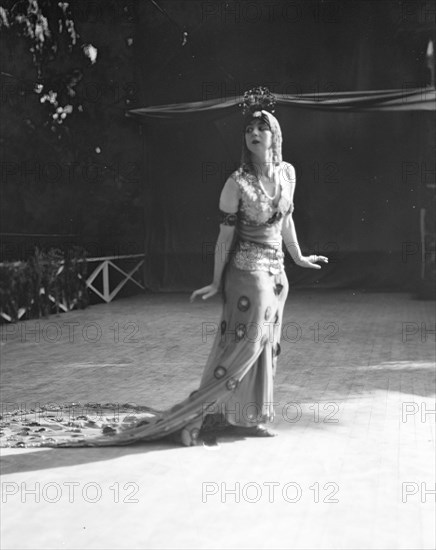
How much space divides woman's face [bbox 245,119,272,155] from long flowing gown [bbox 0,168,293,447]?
155 mm

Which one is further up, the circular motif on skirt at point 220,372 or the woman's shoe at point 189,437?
the circular motif on skirt at point 220,372

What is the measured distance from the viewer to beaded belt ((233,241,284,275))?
17.7 ft

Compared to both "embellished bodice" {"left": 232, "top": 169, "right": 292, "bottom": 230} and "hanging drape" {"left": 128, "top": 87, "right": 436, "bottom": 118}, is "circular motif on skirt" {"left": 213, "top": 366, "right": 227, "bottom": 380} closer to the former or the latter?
"embellished bodice" {"left": 232, "top": 169, "right": 292, "bottom": 230}

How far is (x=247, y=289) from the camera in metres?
5.38

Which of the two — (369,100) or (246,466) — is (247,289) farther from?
(369,100)

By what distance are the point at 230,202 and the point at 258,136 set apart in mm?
406

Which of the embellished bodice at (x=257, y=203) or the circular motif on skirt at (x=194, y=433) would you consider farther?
the circular motif on skirt at (x=194, y=433)

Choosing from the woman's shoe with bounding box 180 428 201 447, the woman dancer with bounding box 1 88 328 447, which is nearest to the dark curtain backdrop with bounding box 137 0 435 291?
the woman dancer with bounding box 1 88 328 447

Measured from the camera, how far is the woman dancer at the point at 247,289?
17.6ft

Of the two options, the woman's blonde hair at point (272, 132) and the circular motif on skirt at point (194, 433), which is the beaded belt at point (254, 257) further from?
the circular motif on skirt at point (194, 433)

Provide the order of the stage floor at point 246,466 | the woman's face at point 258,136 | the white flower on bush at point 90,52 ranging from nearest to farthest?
the stage floor at point 246,466 < the woman's face at point 258,136 < the white flower on bush at point 90,52

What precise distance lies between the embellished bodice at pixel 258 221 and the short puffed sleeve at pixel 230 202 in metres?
0.03

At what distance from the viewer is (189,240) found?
15.5m

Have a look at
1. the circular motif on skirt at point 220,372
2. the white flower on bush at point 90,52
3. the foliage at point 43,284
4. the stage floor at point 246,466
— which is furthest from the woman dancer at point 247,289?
the white flower on bush at point 90,52
